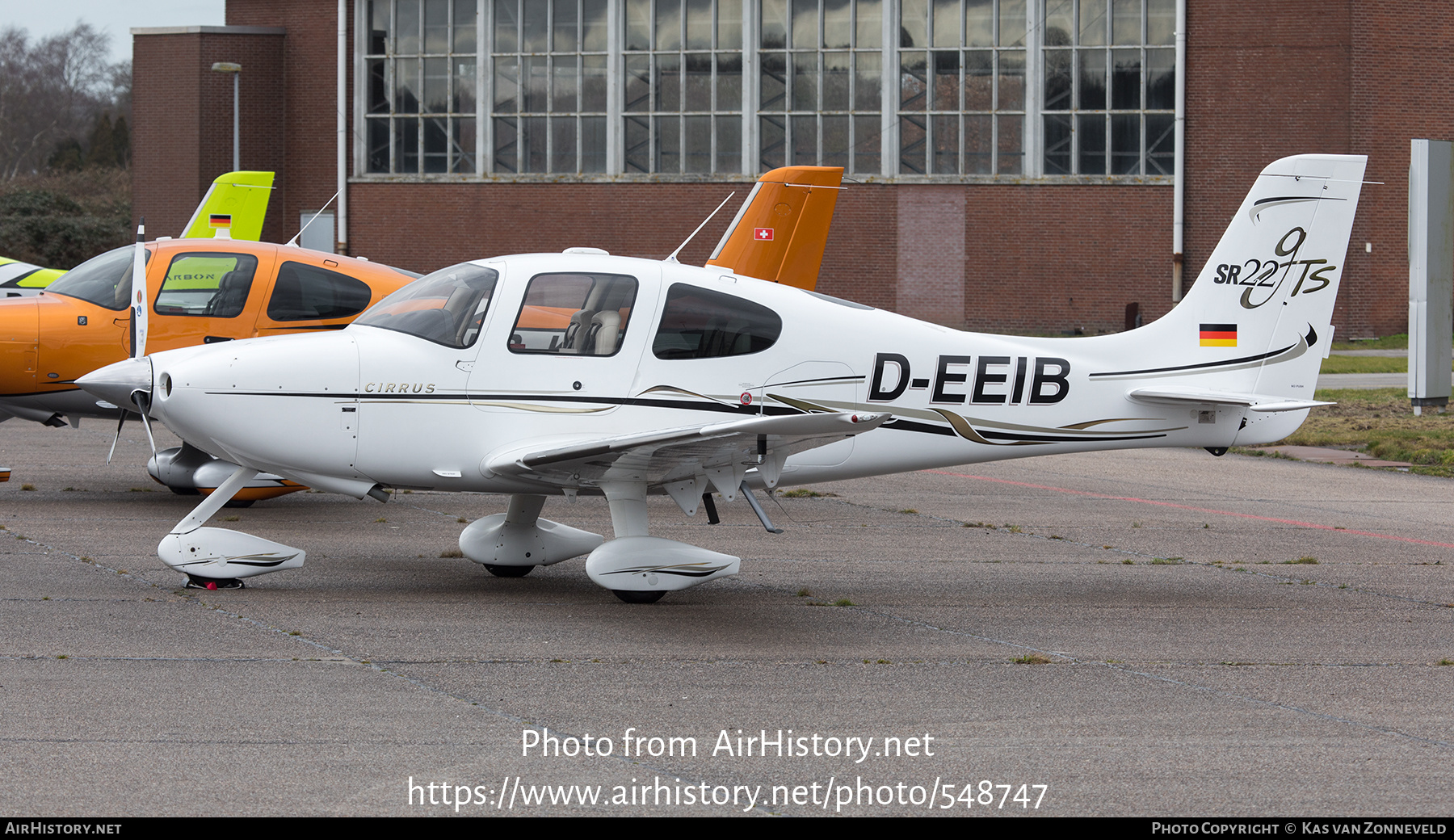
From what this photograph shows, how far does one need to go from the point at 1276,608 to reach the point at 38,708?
6.68 m

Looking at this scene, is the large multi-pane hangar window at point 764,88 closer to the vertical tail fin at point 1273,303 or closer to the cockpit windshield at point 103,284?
the cockpit windshield at point 103,284

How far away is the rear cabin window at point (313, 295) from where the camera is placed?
1223 centimetres

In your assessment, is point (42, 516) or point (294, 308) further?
point (294, 308)

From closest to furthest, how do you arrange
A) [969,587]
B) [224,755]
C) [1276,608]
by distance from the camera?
[224,755] → [1276,608] → [969,587]

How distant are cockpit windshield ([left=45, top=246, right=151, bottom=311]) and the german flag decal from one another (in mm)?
8462

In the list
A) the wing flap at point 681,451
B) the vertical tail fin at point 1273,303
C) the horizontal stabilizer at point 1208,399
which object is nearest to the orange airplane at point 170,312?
the wing flap at point 681,451

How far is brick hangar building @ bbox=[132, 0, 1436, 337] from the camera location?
1523 inches

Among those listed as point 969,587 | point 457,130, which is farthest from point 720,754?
point 457,130

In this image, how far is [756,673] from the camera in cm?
677

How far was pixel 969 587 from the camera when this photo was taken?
9.14m

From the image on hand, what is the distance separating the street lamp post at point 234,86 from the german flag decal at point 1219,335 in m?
34.8

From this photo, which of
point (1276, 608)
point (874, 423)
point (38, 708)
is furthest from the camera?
point (1276, 608)

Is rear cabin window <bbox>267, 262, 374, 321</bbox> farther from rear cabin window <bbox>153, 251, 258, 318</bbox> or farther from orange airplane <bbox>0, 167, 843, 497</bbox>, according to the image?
rear cabin window <bbox>153, 251, 258, 318</bbox>

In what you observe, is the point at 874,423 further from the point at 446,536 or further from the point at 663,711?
the point at 446,536
